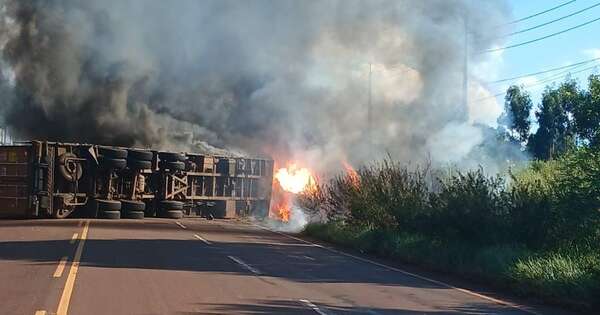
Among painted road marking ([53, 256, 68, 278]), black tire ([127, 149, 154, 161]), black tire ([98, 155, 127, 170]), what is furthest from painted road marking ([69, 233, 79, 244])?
black tire ([127, 149, 154, 161])

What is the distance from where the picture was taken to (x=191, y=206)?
3091 cm

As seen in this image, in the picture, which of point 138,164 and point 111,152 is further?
point 138,164

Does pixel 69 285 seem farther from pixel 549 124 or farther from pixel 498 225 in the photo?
pixel 549 124

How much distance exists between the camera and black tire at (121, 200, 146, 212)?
28281 millimetres

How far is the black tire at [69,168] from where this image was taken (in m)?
26.4

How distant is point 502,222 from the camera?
16.1 meters

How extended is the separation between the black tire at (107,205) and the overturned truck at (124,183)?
0.04 meters

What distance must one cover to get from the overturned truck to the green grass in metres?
11.6

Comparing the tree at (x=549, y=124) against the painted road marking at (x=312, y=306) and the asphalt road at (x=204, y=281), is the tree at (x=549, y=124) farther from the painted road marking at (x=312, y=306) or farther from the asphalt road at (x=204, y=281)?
the painted road marking at (x=312, y=306)

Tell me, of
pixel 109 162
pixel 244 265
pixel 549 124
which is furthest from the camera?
pixel 549 124

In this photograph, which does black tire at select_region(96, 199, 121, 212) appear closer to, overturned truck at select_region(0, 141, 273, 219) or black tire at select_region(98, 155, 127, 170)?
overturned truck at select_region(0, 141, 273, 219)

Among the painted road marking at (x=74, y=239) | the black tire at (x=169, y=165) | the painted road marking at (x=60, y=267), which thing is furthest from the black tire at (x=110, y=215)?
the painted road marking at (x=60, y=267)

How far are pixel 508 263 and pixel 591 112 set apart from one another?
356cm

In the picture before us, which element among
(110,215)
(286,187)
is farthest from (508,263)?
(286,187)
